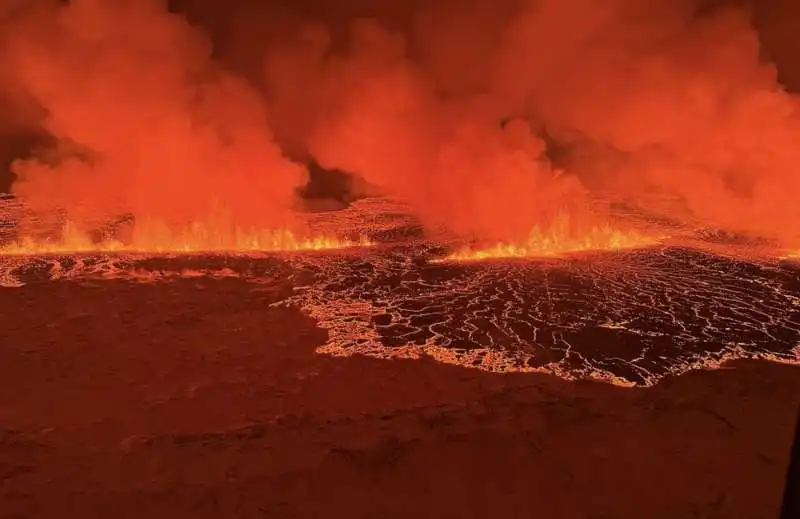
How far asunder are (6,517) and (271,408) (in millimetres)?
1736

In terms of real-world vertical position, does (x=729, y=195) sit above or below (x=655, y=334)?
above

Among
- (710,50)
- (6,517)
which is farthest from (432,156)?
(6,517)

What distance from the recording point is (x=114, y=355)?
219 inches

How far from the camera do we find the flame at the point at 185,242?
9.86 metres

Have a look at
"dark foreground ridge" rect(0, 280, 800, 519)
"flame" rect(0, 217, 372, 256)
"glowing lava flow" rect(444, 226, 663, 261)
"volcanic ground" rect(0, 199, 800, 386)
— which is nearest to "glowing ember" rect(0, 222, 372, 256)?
"flame" rect(0, 217, 372, 256)

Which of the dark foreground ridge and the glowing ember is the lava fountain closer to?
the glowing ember

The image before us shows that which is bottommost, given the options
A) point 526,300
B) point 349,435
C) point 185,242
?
point 349,435

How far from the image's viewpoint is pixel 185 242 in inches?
401

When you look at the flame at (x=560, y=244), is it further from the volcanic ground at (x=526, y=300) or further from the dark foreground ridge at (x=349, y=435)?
the dark foreground ridge at (x=349, y=435)

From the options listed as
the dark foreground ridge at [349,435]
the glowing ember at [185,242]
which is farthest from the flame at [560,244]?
the dark foreground ridge at [349,435]

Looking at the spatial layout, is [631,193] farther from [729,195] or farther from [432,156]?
[432,156]

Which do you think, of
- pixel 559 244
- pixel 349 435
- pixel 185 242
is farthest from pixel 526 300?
pixel 185 242

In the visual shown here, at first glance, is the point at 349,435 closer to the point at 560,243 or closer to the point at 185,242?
the point at 185,242

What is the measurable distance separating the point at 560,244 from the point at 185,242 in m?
6.24
